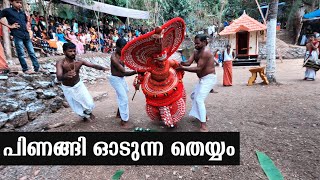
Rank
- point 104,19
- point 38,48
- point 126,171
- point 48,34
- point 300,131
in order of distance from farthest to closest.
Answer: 1. point 104,19
2. point 48,34
3. point 38,48
4. point 300,131
5. point 126,171

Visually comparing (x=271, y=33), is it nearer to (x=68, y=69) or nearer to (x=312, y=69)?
(x=312, y=69)

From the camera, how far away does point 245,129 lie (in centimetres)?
391

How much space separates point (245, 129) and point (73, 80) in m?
3.07

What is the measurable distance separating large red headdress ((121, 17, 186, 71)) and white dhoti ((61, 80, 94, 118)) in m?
1.10

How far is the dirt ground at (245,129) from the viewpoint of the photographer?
9.34 ft

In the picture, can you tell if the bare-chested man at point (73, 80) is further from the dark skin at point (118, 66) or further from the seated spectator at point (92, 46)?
the seated spectator at point (92, 46)

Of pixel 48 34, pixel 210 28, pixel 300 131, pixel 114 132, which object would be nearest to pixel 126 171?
pixel 114 132

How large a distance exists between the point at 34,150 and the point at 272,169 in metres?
3.09

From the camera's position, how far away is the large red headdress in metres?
3.29

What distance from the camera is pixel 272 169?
2.77 m

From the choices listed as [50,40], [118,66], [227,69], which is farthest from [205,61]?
[50,40]

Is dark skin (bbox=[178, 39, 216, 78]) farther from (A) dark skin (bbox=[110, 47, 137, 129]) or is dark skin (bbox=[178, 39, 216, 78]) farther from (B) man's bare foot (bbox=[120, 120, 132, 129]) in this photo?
(B) man's bare foot (bbox=[120, 120, 132, 129])

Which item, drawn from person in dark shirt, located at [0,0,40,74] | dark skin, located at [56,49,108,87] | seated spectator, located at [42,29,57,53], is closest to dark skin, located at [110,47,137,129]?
dark skin, located at [56,49,108,87]

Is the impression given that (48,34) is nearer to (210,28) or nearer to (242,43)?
(242,43)
